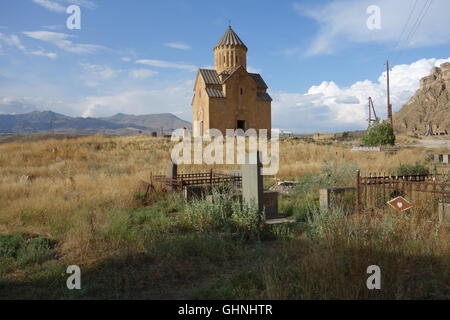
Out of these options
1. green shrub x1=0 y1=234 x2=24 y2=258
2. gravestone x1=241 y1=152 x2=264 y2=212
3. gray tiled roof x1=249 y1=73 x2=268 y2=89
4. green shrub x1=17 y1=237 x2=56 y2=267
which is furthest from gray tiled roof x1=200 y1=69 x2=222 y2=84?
green shrub x1=17 y1=237 x2=56 y2=267

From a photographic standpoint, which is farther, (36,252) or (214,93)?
(214,93)

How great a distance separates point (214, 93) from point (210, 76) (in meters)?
2.24

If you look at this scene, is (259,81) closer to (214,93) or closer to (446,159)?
(214,93)

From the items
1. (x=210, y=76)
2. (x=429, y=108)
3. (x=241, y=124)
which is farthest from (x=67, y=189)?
(x=429, y=108)

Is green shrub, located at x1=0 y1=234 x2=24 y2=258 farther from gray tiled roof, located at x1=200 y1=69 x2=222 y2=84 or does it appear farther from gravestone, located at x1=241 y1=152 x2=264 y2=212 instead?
gray tiled roof, located at x1=200 y1=69 x2=222 y2=84

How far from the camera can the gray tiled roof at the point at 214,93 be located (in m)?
31.7

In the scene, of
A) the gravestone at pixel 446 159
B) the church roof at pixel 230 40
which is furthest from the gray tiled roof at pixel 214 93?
the gravestone at pixel 446 159

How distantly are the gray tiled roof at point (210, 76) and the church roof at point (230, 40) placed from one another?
270 cm

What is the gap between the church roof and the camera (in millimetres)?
32728

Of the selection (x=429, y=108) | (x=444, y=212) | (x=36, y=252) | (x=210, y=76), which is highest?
(x=429, y=108)

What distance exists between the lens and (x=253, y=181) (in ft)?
23.6

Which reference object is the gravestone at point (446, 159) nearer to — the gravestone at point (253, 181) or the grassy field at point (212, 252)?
the grassy field at point (212, 252)
